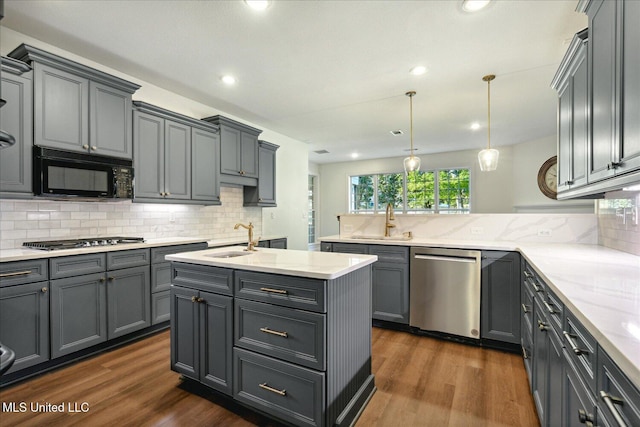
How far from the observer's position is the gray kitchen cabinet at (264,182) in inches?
187

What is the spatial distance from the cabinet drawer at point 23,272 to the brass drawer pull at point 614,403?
10.5 ft

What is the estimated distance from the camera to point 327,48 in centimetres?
270

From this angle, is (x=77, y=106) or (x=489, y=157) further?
(x=489, y=157)

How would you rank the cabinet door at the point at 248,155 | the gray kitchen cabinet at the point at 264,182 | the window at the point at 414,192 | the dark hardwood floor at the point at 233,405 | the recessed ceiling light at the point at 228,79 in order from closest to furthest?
1. the dark hardwood floor at the point at 233,405
2. the recessed ceiling light at the point at 228,79
3. the cabinet door at the point at 248,155
4. the gray kitchen cabinet at the point at 264,182
5. the window at the point at 414,192

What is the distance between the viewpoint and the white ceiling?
7.25 feet

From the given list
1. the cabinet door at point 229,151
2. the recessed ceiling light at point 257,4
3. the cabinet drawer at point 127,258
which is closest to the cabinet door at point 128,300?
the cabinet drawer at point 127,258

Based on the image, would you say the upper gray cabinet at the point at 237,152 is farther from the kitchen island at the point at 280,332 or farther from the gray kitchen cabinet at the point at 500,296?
the gray kitchen cabinet at the point at 500,296

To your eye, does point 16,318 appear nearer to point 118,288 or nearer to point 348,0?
point 118,288

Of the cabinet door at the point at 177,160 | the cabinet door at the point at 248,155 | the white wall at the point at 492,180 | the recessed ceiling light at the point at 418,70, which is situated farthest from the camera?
the white wall at the point at 492,180

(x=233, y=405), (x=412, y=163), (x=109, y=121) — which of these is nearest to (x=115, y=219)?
(x=109, y=121)

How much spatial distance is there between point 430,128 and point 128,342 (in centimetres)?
520

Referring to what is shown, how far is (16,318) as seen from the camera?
2.20 m

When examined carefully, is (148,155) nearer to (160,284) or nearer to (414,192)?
(160,284)

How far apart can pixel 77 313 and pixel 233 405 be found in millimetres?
1589
